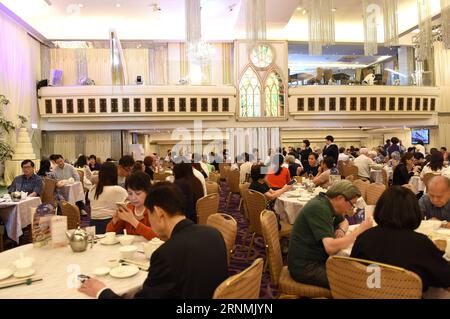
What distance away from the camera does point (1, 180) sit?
9.88 meters

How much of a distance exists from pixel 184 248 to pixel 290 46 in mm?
14440

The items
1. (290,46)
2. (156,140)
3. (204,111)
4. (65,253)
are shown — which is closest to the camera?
(65,253)

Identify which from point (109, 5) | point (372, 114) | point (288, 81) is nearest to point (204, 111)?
point (288, 81)

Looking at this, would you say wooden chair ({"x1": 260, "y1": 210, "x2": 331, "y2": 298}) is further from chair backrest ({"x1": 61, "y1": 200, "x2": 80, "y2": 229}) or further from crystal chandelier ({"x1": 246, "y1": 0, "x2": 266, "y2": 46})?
Answer: crystal chandelier ({"x1": 246, "y1": 0, "x2": 266, "y2": 46})

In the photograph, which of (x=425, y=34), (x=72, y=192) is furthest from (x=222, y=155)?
(x=425, y=34)

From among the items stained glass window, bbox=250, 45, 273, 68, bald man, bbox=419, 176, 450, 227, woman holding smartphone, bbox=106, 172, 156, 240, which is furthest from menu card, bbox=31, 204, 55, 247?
stained glass window, bbox=250, 45, 273, 68

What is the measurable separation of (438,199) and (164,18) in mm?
12163

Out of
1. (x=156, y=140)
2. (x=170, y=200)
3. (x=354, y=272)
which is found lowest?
(x=354, y=272)

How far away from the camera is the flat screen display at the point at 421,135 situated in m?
16.1

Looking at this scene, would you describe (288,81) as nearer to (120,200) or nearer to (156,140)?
(156,140)

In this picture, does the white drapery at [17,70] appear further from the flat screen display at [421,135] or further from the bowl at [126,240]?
the flat screen display at [421,135]

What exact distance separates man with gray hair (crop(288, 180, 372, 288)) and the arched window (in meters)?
11.2

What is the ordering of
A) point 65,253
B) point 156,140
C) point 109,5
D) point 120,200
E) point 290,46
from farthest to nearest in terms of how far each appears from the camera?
point 156,140 → point 290,46 → point 109,5 → point 120,200 → point 65,253

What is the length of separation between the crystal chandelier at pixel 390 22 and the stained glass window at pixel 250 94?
276 inches
